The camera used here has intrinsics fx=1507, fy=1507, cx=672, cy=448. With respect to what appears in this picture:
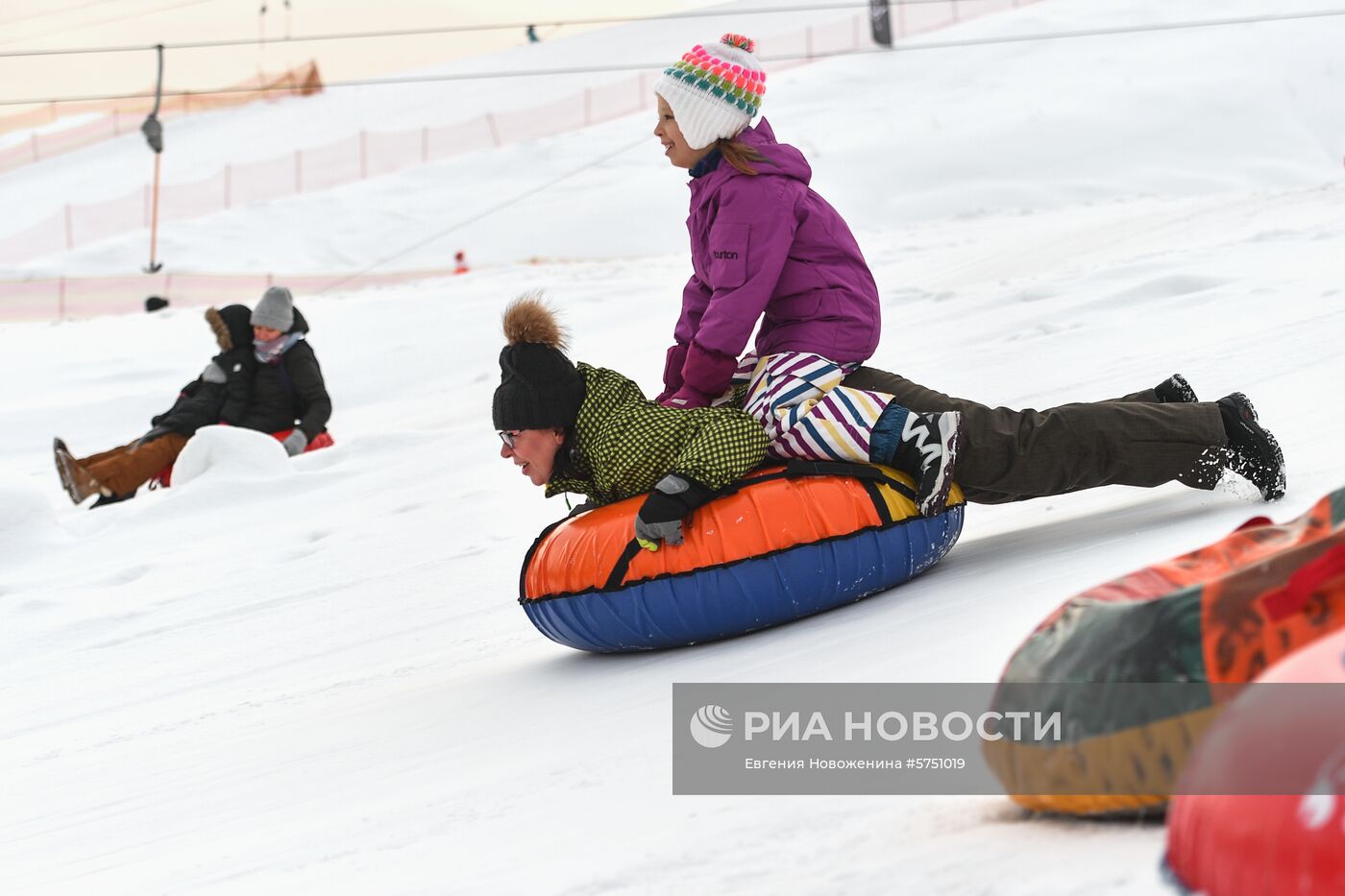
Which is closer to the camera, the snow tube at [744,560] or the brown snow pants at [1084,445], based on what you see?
the snow tube at [744,560]

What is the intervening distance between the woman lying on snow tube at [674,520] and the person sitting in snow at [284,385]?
4565 millimetres

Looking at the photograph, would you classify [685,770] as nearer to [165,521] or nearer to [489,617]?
[489,617]

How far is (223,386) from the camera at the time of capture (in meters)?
7.89

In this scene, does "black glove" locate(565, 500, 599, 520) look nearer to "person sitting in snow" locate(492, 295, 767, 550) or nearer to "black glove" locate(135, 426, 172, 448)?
"person sitting in snow" locate(492, 295, 767, 550)

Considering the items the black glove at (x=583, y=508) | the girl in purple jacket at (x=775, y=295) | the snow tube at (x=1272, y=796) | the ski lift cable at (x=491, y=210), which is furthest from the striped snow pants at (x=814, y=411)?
the ski lift cable at (x=491, y=210)

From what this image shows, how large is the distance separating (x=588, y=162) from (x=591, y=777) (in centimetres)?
2166

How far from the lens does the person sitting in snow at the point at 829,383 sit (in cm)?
354

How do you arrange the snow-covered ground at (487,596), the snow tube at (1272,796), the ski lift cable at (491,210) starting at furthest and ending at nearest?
the ski lift cable at (491,210) < the snow-covered ground at (487,596) < the snow tube at (1272,796)

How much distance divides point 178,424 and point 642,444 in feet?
16.1

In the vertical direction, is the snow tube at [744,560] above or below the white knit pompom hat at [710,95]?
below

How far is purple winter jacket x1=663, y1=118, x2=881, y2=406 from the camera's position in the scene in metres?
3.64

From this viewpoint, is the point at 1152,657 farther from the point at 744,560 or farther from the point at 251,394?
the point at 251,394

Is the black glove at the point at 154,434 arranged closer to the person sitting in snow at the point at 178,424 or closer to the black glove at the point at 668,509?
the person sitting in snow at the point at 178,424

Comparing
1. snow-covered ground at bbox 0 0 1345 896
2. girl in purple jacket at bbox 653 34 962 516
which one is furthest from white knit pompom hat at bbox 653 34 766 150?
snow-covered ground at bbox 0 0 1345 896
